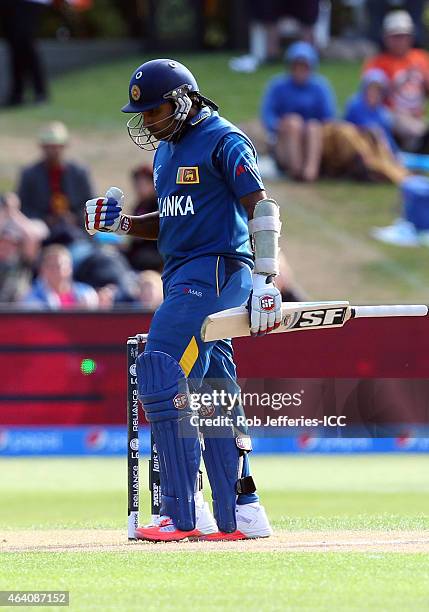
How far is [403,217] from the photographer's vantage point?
17625 mm

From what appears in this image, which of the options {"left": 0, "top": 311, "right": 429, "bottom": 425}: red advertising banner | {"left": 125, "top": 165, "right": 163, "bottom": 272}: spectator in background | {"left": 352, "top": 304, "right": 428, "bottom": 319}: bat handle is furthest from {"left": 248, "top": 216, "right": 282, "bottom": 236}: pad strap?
{"left": 125, "top": 165, "right": 163, "bottom": 272}: spectator in background

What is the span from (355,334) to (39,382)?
261 cm

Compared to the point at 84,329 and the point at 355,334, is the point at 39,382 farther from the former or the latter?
the point at 355,334

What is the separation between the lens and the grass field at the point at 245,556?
17.5 ft

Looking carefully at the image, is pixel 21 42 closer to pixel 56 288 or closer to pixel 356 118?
pixel 356 118

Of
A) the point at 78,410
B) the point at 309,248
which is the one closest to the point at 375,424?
the point at 78,410

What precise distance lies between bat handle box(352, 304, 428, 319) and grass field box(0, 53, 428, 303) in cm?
887

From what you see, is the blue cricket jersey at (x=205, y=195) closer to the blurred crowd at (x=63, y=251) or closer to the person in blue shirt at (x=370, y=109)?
the blurred crowd at (x=63, y=251)

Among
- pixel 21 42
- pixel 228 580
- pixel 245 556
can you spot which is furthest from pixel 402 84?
pixel 228 580

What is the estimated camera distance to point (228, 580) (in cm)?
567

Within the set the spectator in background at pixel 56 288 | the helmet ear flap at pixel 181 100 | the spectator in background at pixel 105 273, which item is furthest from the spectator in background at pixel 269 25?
the helmet ear flap at pixel 181 100

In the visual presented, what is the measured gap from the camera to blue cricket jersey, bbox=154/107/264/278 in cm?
681

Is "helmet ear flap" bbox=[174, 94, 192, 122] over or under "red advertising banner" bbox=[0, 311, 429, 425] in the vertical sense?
A: over

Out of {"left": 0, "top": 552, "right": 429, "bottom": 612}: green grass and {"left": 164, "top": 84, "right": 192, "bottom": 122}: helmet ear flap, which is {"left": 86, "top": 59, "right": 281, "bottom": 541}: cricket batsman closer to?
{"left": 164, "top": 84, "right": 192, "bottom": 122}: helmet ear flap
